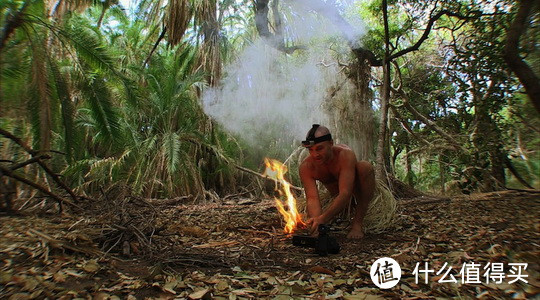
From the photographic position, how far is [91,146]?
885 cm

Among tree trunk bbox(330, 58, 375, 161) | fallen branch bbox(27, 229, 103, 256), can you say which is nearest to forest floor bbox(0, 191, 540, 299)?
fallen branch bbox(27, 229, 103, 256)

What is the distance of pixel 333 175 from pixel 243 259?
3.89ft

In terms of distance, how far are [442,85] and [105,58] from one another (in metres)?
7.11

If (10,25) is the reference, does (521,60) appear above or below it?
below

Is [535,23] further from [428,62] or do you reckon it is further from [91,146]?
[91,146]

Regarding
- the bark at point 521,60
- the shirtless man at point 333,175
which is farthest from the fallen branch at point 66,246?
the bark at point 521,60

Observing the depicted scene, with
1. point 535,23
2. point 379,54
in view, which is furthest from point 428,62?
point 535,23

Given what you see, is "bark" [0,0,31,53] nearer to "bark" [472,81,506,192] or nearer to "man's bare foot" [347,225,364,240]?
"man's bare foot" [347,225,364,240]

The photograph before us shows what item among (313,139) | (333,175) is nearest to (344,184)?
(333,175)

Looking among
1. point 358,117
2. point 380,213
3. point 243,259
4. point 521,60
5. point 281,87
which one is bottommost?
point 243,259

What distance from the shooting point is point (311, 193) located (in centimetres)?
282

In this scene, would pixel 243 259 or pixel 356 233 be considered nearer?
pixel 243 259

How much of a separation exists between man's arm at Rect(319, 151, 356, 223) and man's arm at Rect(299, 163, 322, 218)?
13 cm

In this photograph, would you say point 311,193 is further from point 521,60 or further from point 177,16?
point 177,16
